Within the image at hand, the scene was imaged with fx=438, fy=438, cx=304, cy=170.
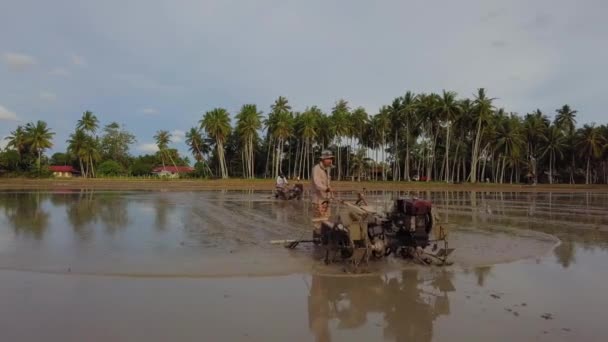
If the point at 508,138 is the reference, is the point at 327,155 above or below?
below

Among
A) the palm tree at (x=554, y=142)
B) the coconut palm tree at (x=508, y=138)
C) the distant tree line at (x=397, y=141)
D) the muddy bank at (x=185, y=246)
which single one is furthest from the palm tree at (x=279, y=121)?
the muddy bank at (x=185, y=246)

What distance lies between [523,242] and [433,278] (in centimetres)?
452

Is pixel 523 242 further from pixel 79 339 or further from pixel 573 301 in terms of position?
pixel 79 339

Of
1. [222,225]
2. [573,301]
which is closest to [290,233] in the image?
[222,225]

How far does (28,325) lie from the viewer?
4.23m

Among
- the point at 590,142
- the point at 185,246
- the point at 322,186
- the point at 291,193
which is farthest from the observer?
the point at 590,142

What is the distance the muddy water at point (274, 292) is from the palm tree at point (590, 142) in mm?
61611

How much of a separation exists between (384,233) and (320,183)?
1.38 meters

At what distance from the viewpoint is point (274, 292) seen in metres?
5.59

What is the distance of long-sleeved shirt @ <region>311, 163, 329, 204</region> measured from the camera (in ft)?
25.1

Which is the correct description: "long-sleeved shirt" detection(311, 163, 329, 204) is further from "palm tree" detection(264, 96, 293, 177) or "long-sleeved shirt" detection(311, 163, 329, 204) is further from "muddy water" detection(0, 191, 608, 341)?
"palm tree" detection(264, 96, 293, 177)

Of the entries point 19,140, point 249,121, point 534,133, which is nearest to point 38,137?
point 19,140

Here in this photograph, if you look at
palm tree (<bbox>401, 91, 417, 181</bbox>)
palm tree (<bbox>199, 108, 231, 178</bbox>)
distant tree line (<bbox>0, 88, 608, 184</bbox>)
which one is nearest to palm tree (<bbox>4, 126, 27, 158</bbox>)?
distant tree line (<bbox>0, 88, 608, 184</bbox>)

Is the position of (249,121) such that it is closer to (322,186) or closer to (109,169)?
(109,169)
